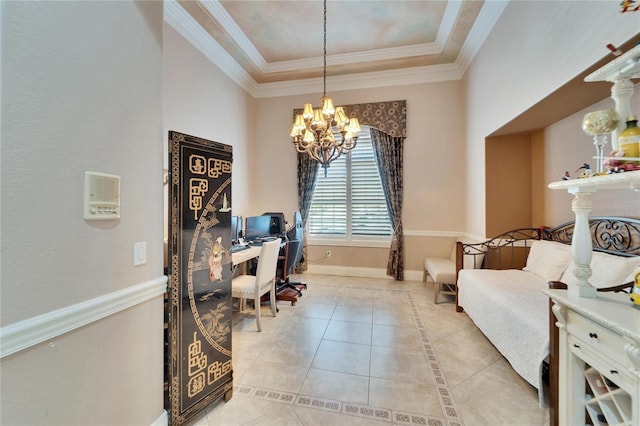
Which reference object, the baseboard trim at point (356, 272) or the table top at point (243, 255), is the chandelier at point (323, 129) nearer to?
the table top at point (243, 255)

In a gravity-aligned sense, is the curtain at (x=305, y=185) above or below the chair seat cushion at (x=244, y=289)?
above

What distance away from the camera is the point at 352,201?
4.79 metres

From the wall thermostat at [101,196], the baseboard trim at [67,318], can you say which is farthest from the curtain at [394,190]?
the wall thermostat at [101,196]

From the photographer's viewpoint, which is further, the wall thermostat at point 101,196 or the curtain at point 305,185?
the curtain at point 305,185

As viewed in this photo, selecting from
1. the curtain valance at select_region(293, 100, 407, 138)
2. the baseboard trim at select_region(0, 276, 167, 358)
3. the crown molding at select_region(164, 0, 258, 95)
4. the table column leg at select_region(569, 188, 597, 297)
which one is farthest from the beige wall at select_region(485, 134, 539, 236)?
the crown molding at select_region(164, 0, 258, 95)

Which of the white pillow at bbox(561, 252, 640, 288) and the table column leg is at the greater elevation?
the table column leg

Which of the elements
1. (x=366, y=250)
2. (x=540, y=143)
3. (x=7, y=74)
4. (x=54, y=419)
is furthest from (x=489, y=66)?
(x=54, y=419)

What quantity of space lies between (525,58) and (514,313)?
240cm

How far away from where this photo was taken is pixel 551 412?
1475 millimetres

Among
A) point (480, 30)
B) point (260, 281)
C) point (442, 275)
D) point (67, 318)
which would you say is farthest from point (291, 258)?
point (480, 30)

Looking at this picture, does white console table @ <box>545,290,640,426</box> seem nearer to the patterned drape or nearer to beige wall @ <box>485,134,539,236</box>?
beige wall @ <box>485,134,539,236</box>

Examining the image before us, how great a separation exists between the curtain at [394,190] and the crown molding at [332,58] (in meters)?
1.04

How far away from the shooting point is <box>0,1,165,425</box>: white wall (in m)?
0.88

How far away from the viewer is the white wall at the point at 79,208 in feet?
2.88
